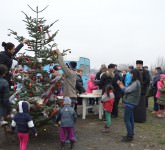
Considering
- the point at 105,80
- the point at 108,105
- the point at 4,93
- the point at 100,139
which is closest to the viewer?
the point at 4,93

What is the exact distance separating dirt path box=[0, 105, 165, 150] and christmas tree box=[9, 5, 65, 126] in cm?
72

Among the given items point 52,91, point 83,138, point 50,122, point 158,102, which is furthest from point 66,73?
point 158,102

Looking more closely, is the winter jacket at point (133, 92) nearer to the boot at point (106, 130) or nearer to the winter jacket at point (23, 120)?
the boot at point (106, 130)

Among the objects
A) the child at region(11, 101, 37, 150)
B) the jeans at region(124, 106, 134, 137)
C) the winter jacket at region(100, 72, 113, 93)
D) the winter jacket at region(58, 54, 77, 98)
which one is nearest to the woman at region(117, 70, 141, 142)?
the jeans at region(124, 106, 134, 137)

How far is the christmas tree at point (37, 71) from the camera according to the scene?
804 centimetres

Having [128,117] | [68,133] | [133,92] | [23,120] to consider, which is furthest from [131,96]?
[23,120]

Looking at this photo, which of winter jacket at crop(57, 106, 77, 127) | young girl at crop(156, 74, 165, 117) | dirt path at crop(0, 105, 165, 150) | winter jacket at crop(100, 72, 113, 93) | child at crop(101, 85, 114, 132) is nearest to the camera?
winter jacket at crop(57, 106, 77, 127)

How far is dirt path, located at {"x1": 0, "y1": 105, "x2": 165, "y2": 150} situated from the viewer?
782cm

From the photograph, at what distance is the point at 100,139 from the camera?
8594 millimetres

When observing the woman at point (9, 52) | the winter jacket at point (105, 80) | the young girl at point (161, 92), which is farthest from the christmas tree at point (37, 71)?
the young girl at point (161, 92)

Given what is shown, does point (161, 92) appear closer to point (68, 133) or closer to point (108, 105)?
point (108, 105)

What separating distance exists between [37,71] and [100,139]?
2.49 metres

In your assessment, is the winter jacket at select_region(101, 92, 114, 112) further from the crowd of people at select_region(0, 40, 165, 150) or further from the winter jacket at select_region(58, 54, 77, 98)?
the winter jacket at select_region(58, 54, 77, 98)

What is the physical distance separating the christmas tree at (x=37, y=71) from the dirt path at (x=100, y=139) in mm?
719
